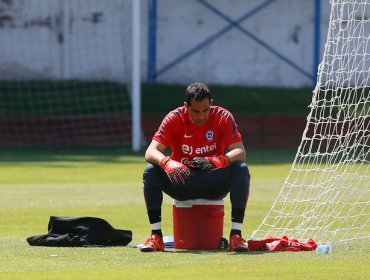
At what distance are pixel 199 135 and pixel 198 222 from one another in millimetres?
768

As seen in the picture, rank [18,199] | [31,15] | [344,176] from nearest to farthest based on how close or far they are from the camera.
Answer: [344,176] → [18,199] → [31,15]

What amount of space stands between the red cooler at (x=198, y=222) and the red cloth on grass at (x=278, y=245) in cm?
36

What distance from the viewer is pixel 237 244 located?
10.3 m

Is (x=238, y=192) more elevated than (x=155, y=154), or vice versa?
(x=155, y=154)

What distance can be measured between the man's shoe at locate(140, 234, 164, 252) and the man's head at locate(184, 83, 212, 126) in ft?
3.63

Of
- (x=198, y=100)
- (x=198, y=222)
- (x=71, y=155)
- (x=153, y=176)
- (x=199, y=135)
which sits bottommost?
(x=71, y=155)

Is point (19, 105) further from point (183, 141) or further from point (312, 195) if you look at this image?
point (183, 141)

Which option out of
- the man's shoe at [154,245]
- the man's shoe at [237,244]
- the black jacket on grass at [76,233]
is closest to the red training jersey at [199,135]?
the man's shoe at [154,245]

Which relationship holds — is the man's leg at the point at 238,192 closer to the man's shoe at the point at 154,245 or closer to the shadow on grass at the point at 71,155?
the man's shoe at the point at 154,245

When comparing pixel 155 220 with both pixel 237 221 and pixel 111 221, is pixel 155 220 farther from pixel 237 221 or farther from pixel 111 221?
pixel 111 221

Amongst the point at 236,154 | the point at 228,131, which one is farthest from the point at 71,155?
the point at 236,154

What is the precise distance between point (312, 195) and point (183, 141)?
2696 millimetres

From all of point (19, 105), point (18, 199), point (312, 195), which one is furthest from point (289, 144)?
point (312, 195)

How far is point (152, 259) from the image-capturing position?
985cm
